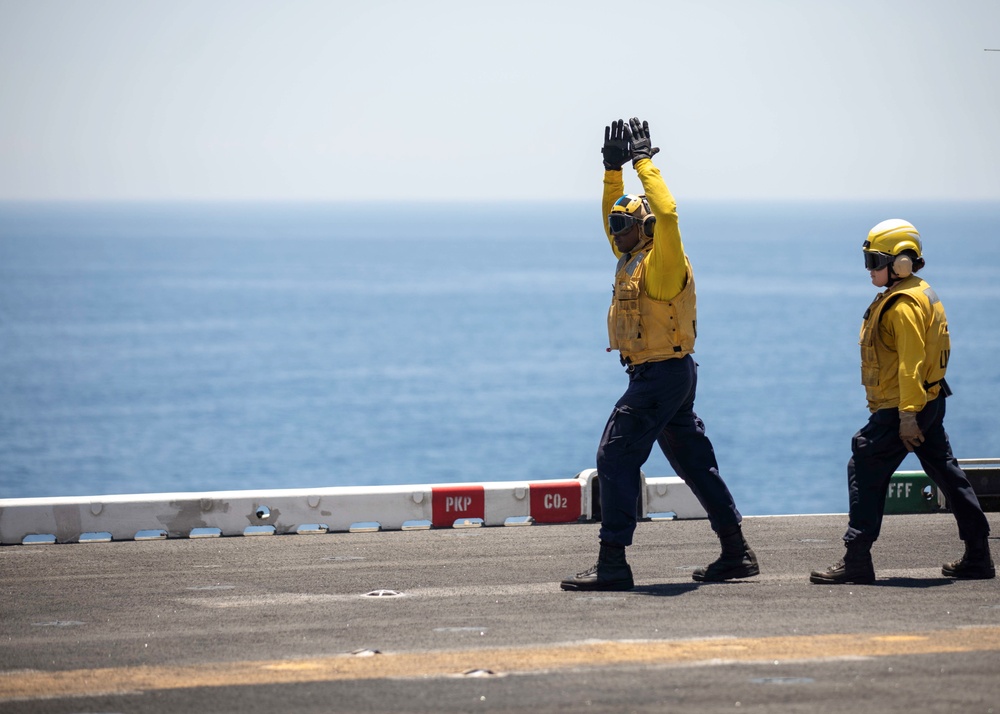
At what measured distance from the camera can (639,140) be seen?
837 centimetres

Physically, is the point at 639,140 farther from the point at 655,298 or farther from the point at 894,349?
the point at 894,349

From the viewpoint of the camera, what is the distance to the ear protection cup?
27.1 feet

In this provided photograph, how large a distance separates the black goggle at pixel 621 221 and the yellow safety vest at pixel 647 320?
23cm

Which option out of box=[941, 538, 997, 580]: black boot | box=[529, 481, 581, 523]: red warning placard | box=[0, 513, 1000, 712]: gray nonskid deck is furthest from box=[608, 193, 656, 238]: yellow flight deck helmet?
box=[529, 481, 581, 523]: red warning placard

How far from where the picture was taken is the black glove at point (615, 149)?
873 cm

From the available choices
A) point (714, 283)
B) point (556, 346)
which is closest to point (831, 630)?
point (556, 346)

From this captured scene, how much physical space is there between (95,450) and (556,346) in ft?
165

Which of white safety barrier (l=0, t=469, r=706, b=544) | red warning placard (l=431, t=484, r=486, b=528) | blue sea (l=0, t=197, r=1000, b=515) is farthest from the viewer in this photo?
blue sea (l=0, t=197, r=1000, b=515)

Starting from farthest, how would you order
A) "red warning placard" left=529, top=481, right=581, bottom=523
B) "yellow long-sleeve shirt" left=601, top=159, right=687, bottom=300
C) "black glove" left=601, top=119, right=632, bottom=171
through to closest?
"red warning placard" left=529, top=481, right=581, bottom=523, "black glove" left=601, top=119, right=632, bottom=171, "yellow long-sleeve shirt" left=601, top=159, right=687, bottom=300

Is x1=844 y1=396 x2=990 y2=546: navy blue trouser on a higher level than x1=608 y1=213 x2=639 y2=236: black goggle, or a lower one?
lower

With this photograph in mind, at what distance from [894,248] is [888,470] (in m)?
1.17

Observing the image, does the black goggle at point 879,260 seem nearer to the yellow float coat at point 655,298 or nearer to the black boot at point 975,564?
→ the yellow float coat at point 655,298

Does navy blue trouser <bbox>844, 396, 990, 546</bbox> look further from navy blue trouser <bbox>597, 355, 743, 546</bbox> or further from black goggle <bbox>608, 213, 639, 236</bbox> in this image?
black goggle <bbox>608, 213, 639, 236</bbox>

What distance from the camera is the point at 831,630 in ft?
22.6
